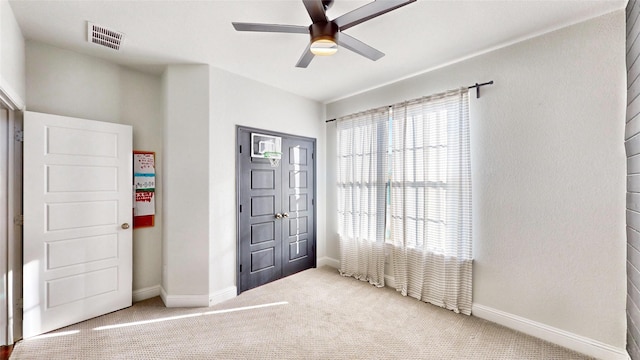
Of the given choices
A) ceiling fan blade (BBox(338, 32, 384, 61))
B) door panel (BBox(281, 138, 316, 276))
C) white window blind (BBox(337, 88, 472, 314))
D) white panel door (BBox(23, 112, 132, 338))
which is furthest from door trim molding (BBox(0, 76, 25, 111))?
white window blind (BBox(337, 88, 472, 314))

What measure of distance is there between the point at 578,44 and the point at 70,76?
15.3ft

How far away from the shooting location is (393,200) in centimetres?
334

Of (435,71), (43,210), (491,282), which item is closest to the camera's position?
(43,210)

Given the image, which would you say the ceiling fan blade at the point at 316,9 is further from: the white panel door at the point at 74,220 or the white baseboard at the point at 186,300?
the white baseboard at the point at 186,300

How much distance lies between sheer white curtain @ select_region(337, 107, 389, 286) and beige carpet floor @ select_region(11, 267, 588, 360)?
2.18ft

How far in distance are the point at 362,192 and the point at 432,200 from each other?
100cm

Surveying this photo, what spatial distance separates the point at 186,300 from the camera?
2.90 meters

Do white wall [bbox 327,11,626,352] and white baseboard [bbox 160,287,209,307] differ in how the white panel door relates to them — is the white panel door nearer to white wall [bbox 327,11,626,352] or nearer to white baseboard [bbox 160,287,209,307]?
white baseboard [bbox 160,287,209,307]

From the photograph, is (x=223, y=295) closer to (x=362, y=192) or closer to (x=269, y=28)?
(x=362, y=192)

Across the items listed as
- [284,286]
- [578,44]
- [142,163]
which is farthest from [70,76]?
[578,44]

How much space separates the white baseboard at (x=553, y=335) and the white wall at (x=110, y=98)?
368cm

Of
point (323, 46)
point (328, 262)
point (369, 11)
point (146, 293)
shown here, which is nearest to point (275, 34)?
point (323, 46)

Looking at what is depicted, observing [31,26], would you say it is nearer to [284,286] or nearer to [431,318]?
[284,286]

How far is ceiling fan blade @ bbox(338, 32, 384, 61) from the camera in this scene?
73.0 inches
